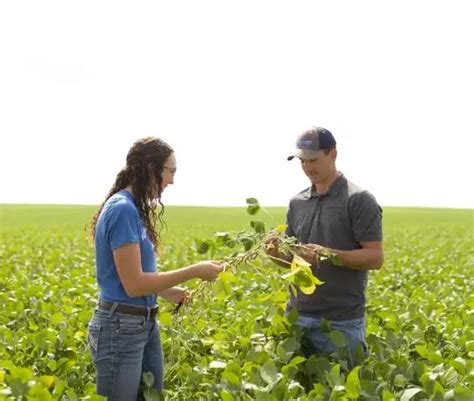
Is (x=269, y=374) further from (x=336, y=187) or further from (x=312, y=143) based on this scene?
(x=312, y=143)

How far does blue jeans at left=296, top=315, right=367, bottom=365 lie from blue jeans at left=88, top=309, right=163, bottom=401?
1.25 m

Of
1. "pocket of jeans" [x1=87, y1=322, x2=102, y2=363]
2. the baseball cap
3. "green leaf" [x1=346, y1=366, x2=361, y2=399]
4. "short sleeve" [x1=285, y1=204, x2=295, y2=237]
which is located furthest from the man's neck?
"pocket of jeans" [x1=87, y1=322, x2=102, y2=363]

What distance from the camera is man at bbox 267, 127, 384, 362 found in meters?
4.23

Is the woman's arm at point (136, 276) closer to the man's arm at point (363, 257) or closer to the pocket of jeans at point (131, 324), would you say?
the pocket of jeans at point (131, 324)

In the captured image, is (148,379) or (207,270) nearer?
(207,270)

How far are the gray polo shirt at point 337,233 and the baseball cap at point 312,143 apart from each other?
10.2 inches

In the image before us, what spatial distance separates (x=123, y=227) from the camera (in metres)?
3.30

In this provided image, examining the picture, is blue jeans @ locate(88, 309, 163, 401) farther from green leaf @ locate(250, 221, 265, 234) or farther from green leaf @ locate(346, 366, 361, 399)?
green leaf @ locate(346, 366, 361, 399)

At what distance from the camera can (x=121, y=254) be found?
330 cm

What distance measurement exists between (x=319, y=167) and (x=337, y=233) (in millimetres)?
413

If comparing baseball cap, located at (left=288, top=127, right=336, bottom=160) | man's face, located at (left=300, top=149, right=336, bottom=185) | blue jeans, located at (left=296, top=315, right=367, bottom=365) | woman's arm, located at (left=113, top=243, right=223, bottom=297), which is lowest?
blue jeans, located at (left=296, top=315, right=367, bottom=365)

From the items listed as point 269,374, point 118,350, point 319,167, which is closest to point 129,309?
point 118,350

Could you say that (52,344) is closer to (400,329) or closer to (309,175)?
(309,175)

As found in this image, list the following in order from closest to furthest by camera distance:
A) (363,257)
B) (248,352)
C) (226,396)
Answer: (226,396) < (363,257) < (248,352)
